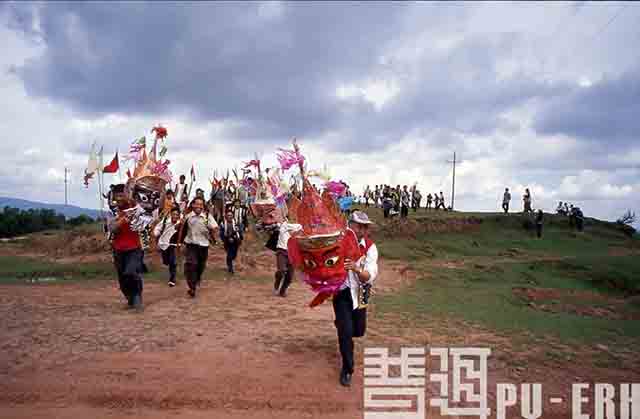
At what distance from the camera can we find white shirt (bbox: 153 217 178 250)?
11.5m

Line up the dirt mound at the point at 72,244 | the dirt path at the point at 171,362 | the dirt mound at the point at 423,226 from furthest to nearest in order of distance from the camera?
the dirt mound at the point at 423,226, the dirt mound at the point at 72,244, the dirt path at the point at 171,362

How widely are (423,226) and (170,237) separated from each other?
686 inches

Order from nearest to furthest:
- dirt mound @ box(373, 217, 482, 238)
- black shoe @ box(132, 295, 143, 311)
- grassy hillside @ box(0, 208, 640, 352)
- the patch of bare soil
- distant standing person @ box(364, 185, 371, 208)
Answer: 1. black shoe @ box(132, 295, 143, 311)
2. grassy hillside @ box(0, 208, 640, 352)
3. the patch of bare soil
4. dirt mound @ box(373, 217, 482, 238)
5. distant standing person @ box(364, 185, 371, 208)

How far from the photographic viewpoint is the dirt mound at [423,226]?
2495 centimetres

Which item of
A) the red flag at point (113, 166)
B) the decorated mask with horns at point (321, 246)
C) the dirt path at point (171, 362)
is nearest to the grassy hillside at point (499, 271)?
the dirt path at point (171, 362)

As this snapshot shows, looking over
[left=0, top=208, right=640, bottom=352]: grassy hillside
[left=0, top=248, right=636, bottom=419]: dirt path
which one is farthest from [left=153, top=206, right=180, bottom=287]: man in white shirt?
[left=0, top=208, right=640, bottom=352]: grassy hillside

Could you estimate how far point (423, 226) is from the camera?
2602cm

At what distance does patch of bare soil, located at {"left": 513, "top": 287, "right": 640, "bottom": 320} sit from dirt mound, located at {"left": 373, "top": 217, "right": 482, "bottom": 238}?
1181cm

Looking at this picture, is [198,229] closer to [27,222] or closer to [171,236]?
[171,236]

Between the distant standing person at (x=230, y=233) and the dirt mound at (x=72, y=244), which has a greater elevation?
the distant standing person at (x=230, y=233)

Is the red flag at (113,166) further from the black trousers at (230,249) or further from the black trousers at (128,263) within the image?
the black trousers at (230,249)

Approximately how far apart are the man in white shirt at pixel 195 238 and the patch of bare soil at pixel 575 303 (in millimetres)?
7859

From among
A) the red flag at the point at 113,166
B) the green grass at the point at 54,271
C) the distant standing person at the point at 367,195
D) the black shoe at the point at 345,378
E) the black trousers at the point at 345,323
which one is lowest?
the green grass at the point at 54,271

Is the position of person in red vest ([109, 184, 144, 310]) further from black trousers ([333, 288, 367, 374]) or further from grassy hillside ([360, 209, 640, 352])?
grassy hillside ([360, 209, 640, 352])
